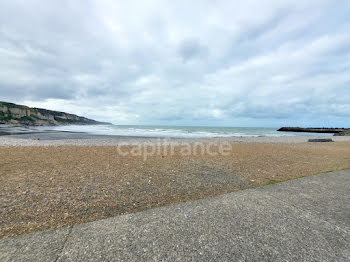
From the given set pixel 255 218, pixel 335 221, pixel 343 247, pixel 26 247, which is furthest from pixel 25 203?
pixel 335 221

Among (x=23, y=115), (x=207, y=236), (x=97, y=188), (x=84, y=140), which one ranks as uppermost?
(x=23, y=115)

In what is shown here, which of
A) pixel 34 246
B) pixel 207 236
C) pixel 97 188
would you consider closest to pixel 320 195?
pixel 207 236

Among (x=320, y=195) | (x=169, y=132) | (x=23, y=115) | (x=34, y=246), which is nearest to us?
(x=34, y=246)

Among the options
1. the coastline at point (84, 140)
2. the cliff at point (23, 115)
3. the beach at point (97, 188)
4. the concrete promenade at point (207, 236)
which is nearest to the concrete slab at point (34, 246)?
the concrete promenade at point (207, 236)

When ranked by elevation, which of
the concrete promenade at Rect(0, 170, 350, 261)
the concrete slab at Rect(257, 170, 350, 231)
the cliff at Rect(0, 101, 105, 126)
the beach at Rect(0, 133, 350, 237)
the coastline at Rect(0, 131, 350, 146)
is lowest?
the coastline at Rect(0, 131, 350, 146)

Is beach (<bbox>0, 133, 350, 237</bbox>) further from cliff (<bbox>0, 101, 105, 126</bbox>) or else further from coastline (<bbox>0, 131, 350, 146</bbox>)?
cliff (<bbox>0, 101, 105, 126</bbox>)

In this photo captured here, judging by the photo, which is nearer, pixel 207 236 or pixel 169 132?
pixel 207 236

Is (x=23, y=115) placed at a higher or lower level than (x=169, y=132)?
higher

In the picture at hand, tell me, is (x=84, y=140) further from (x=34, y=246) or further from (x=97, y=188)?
(x=34, y=246)

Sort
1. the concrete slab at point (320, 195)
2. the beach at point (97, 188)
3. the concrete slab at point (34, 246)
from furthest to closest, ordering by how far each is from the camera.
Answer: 1. the concrete slab at point (320, 195)
2. the beach at point (97, 188)
3. the concrete slab at point (34, 246)

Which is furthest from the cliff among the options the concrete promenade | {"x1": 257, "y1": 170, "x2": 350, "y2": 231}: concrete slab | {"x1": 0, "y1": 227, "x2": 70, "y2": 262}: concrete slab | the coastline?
{"x1": 257, "y1": 170, "x2": 350, "y2": 231}: concrete slab

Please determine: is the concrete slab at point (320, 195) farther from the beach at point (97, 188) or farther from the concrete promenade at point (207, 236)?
the beach at point (97, 188)

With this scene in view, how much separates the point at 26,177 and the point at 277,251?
6370mm

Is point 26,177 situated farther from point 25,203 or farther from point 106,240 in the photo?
point 106,240
